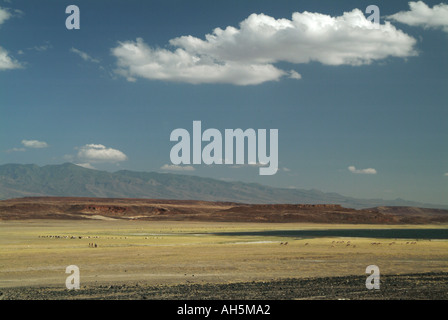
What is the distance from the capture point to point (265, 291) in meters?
19.1

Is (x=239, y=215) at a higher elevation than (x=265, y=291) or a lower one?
lower

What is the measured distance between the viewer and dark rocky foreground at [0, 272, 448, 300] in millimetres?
17672

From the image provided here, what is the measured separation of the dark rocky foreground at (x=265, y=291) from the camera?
17672mm

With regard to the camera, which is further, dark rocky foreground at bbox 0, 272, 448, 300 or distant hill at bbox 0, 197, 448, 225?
distant hill at bbox 0, 197, 448, 225

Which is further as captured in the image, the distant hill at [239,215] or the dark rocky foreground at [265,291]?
the distant hill at [239,215]

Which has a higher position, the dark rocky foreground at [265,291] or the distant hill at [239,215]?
the dark rocky foreground at [265,291]

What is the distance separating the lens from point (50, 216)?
134m

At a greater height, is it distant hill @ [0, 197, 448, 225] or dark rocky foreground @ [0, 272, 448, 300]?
dark rocky foreground @ [0, 272, 448, 300]
